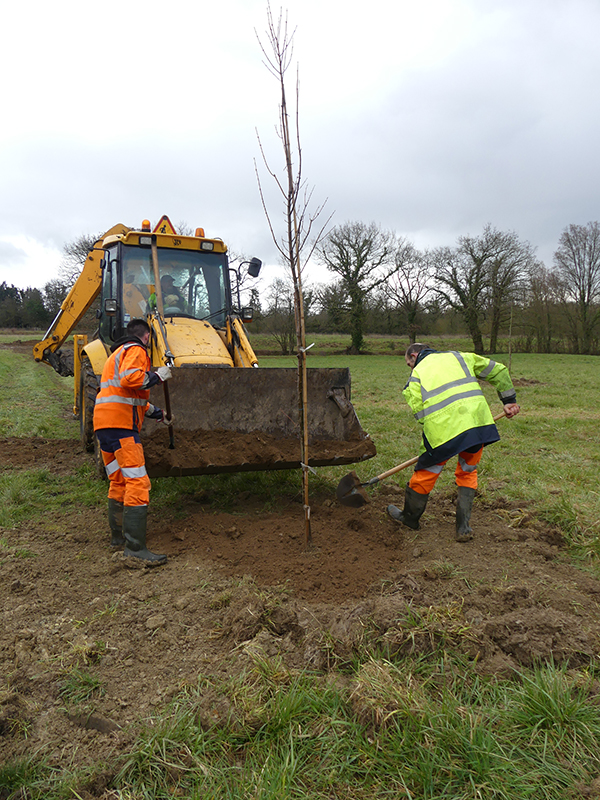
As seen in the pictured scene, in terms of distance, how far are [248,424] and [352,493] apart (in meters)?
1.29

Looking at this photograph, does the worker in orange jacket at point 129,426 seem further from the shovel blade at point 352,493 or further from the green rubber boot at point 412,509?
the green rubber boot at point 412,509


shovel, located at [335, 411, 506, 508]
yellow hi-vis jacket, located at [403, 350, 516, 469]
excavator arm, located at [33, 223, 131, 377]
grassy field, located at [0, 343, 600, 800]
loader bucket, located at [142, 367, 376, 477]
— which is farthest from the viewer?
excavator arm, located at [33, 223, 131, 377]

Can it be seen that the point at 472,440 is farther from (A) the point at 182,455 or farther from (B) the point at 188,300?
(B) the point at 188,300

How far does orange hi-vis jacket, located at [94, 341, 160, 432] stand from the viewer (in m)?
4.27

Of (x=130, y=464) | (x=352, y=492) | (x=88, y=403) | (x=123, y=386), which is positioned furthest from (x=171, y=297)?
(x=352, y=492)

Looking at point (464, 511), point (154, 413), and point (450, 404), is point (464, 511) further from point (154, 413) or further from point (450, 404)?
point (154, 413)

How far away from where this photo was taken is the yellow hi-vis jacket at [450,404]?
4.45 metres

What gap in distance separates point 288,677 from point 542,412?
1097cm

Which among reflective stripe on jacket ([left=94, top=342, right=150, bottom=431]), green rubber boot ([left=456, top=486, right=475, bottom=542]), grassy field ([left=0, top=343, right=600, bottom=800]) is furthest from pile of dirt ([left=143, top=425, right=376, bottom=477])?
grassy field ([left=0, top=343, right=600, bottom=800])

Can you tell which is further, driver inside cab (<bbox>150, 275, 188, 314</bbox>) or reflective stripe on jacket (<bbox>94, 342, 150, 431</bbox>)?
driver inside cab (<bbox>150, 275, 188, 314</bbox>)

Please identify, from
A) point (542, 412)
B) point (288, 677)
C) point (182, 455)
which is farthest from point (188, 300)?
point (542, 412)

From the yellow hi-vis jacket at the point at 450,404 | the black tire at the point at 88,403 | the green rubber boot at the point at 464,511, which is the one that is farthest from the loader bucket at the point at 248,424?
the black tire at the point at 88,403

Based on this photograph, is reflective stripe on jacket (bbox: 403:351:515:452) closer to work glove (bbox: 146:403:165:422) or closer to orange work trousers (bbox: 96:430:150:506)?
work glove (bbox: 146:403:165:422)

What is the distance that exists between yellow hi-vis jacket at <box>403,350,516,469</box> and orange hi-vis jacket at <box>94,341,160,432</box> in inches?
88.5
